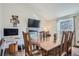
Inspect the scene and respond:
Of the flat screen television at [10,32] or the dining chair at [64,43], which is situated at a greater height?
the flat screen television at [10,32]

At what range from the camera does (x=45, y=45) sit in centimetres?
181

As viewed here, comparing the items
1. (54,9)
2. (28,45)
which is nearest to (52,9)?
(54,9)

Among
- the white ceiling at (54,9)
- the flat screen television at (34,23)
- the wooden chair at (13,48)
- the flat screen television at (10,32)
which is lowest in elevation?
the wooden chair at (13,48)

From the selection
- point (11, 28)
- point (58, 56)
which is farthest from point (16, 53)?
point (58, 56)

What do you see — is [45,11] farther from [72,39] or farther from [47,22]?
[72,39]

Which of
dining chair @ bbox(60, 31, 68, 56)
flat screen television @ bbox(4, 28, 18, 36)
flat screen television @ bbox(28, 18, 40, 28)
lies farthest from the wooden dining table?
flat screen television @ bbox(4, 28, 18, 36)

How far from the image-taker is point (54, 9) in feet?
6.05

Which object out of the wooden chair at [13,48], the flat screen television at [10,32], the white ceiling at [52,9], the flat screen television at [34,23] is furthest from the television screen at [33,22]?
the wooden chair at [13,48]

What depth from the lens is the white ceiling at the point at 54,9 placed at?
182 cm

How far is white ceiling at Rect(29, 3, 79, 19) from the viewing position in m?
1.82

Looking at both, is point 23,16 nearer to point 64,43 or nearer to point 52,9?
point 52,9

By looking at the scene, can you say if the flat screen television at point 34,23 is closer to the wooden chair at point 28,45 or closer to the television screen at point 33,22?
the television screen at point 33,22

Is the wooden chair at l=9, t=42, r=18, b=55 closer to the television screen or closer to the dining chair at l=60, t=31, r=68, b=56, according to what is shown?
the television screen

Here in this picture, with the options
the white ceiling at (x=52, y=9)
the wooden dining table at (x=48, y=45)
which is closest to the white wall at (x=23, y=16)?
the white ceiling at (x=52, y=9)
